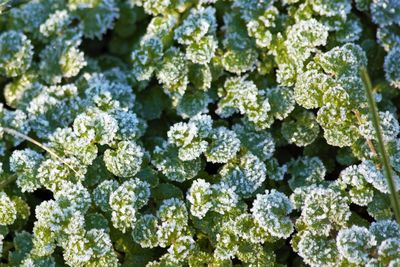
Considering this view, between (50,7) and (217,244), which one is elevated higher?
(50,7)

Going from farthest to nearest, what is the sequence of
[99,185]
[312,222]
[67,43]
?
[67,43] → [99,185] → [312,222]

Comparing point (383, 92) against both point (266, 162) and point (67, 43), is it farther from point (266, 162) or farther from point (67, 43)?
point (67, 43)

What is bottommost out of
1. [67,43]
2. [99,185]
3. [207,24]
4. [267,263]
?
[267,263]

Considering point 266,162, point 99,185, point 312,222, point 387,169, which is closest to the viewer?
point 387,169

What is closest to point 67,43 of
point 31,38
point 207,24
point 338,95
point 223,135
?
point 31,38

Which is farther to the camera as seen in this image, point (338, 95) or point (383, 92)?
point (383, 92)

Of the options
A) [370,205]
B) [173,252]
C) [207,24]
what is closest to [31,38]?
[207,24]

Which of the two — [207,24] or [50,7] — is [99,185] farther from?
[50,7]
